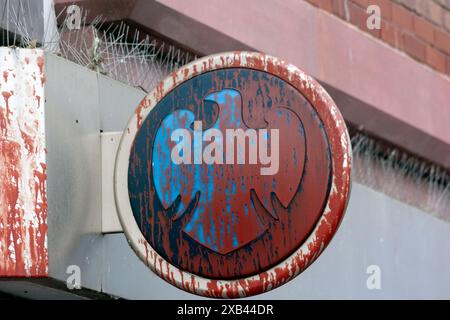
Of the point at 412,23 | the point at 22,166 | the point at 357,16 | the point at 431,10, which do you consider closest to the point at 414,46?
the point at 412,23

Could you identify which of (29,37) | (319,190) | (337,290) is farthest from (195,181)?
(337,290)

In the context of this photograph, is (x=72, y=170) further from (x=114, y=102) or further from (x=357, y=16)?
(x=357, y=16)

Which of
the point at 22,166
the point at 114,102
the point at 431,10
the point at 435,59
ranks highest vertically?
the point at 431,10

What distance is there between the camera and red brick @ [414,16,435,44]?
21.4 feet

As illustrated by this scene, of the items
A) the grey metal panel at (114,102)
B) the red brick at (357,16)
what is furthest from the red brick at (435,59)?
the grey metal panel at (114,102)

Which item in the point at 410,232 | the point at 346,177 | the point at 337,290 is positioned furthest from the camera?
the point at 410,232

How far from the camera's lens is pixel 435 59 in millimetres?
6625

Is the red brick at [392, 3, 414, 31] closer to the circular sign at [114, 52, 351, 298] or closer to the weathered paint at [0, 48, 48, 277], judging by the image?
the circular sign at [114, 52, 351, 298]

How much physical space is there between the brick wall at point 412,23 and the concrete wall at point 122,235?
74 centimetres

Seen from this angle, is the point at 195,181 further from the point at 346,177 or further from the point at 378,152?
the point at 378,152

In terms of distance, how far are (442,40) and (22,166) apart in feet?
9.91

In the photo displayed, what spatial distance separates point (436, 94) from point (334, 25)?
0.76m

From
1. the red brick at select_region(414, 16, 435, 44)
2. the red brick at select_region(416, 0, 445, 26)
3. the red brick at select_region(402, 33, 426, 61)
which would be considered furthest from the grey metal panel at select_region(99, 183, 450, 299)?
the red brick at select_region(416, 0, 445, 26)
